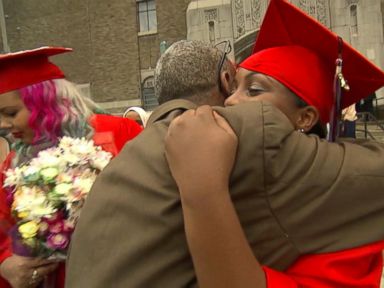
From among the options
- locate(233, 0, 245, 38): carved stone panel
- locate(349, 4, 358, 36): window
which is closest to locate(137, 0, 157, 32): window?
locate(233, 0, 245, 38): carved stone panel

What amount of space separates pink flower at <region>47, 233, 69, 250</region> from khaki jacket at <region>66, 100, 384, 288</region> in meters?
0.67

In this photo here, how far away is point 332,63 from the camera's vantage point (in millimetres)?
1473

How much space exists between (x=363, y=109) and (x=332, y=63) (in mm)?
12600

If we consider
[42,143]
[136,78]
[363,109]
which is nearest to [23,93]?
[42,143]

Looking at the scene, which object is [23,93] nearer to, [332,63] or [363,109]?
[332,63]

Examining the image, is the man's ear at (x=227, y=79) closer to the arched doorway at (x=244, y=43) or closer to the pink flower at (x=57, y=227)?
the pink flower at (x=57, y=227)

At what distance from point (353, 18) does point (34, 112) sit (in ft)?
50.4

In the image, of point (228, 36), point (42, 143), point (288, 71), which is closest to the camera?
point (288, 71)


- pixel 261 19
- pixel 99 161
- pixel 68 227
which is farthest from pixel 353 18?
pixel 68 227

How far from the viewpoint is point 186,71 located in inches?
55.5

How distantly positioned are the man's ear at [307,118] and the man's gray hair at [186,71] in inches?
10.5

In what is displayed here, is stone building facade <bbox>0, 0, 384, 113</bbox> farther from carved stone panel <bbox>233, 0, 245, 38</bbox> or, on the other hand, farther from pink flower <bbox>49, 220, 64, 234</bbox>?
pink flower <bbox>49, 220, 64, 234</bbox>

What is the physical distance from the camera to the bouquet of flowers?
1735mm

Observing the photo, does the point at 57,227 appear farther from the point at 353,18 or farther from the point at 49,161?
the point at 353,18
